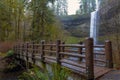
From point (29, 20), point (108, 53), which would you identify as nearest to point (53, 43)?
point (108, 53)

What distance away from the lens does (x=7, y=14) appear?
1362 inches

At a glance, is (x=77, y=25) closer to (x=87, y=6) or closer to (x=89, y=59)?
(x=87, y=6)

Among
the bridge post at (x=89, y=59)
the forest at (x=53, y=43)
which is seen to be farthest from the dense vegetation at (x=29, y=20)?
the bridge post at (x=89, y=59)

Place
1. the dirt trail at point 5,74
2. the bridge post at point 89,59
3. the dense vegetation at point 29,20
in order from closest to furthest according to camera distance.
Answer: the bridge post at point 89,59 → the dirt trail at point 5,74 → the dense vegetation at point 29,20

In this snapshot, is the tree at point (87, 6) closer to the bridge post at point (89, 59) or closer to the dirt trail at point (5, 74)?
the dirt trail at point (5, 74)

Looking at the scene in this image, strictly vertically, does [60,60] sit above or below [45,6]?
below

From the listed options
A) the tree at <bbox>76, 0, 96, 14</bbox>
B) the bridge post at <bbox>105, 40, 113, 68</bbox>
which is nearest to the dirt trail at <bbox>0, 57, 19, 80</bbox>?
the bridge post at <bbox>105, 40, 113, 68</bbox>

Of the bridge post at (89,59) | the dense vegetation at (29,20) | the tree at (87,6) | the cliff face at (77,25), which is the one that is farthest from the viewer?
the tree at (87,6)

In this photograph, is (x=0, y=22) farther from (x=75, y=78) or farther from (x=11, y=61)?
(x=75, y=78)

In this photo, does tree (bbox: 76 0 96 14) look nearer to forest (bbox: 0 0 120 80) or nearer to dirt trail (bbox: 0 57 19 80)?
forest (bbox: 0 0 120 80)

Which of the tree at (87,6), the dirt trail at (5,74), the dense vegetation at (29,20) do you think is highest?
the tree at (87,6)

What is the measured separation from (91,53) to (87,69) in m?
0.41

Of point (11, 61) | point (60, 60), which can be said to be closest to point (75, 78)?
point (60, 60)

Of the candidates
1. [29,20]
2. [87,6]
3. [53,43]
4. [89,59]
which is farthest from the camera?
[87,6]
